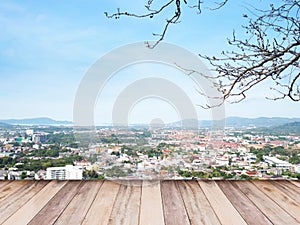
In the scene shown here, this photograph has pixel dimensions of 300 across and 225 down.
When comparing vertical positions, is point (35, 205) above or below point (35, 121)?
below

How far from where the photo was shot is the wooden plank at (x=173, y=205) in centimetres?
143

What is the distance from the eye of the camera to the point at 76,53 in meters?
3.16

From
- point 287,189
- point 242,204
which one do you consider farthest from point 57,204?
point 287,189

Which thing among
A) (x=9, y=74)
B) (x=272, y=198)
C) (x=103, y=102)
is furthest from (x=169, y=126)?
(x=9, y=74)

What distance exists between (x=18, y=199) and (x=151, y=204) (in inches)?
33.5

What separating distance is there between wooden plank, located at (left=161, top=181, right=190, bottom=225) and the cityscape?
0.45 metres

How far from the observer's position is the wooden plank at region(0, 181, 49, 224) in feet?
5.06

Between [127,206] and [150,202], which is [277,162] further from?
[127,206]

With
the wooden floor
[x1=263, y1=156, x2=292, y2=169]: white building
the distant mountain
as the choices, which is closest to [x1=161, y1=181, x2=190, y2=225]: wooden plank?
the wooden floor

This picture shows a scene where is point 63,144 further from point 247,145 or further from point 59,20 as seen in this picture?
point 247,145

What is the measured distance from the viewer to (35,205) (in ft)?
5.40

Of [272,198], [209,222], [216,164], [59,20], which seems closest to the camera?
[209,222]

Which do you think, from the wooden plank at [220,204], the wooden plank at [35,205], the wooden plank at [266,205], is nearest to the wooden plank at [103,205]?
the wooden plank at [35,205]

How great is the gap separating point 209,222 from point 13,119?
8.52 feet
